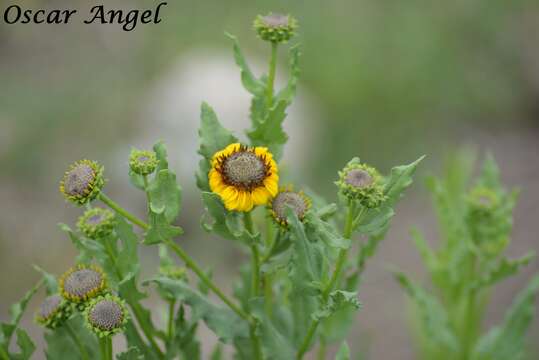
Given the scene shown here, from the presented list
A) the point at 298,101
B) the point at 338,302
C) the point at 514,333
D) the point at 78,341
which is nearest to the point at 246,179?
the point at 338,302

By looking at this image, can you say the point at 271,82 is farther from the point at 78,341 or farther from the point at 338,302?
the point at 78,341

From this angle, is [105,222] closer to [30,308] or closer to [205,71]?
[30,308]

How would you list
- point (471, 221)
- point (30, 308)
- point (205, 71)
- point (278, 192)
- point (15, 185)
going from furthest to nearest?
point (205, 71) < point (15, 185) < point (30, 308) < point (471, 221) < point (278, 192)

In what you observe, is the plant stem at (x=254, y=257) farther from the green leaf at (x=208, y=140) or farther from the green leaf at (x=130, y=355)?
the green leaf at (x=130, y=355)

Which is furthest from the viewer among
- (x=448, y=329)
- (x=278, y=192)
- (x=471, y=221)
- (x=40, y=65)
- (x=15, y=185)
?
(x=40, y=65)

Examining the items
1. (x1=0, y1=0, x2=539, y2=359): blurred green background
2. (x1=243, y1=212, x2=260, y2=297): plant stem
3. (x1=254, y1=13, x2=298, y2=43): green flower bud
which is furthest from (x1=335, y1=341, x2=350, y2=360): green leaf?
(x1=0, y1=0, x2=539, y2=359): blurred green background

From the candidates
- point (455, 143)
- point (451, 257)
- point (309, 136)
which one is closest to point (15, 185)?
point (309, 136)

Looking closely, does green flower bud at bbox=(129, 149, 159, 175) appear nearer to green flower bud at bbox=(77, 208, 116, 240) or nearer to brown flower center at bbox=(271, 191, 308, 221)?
green flower bud at bbox=(77, 208, 116, 240)
